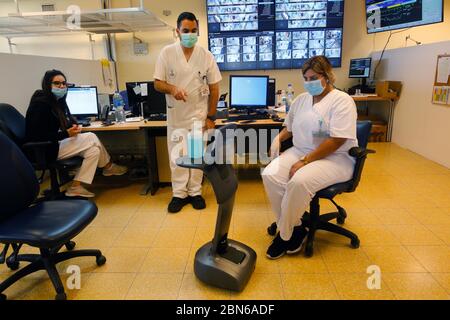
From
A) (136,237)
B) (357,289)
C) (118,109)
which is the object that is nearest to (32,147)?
(118,109)

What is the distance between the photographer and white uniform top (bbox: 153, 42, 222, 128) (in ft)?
8.47

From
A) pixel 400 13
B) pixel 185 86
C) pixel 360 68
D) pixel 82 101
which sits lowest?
pixel 82 101

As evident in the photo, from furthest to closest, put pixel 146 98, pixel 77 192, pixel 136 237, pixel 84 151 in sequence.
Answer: pixel 146 98
pixel 77 192
pixel 84 151
pixel 136 237

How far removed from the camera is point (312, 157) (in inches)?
80.0

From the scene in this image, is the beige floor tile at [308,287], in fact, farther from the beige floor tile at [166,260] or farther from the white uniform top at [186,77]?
the white uniform top at [186,77]

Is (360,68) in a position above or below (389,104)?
above

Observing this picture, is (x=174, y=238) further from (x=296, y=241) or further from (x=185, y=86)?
(x=185, y=86)

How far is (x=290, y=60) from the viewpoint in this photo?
5105 millimetres

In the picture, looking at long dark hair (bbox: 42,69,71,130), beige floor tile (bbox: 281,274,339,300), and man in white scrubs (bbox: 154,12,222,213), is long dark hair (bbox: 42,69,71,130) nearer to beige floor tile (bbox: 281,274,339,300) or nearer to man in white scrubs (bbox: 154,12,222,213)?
man in white scrubs (bbox: 154,12,222,213)

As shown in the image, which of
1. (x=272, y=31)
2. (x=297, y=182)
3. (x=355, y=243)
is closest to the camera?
(x=297, y=182)

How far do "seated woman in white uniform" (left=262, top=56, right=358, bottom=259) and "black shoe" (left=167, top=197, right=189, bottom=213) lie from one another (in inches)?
39.7

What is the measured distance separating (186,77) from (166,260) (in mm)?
1471

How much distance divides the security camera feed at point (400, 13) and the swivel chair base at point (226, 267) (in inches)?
157

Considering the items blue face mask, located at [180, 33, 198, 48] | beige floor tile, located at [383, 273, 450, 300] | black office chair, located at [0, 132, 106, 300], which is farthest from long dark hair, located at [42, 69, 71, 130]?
beige floor tile, located at [383, 273, 450, 300]
